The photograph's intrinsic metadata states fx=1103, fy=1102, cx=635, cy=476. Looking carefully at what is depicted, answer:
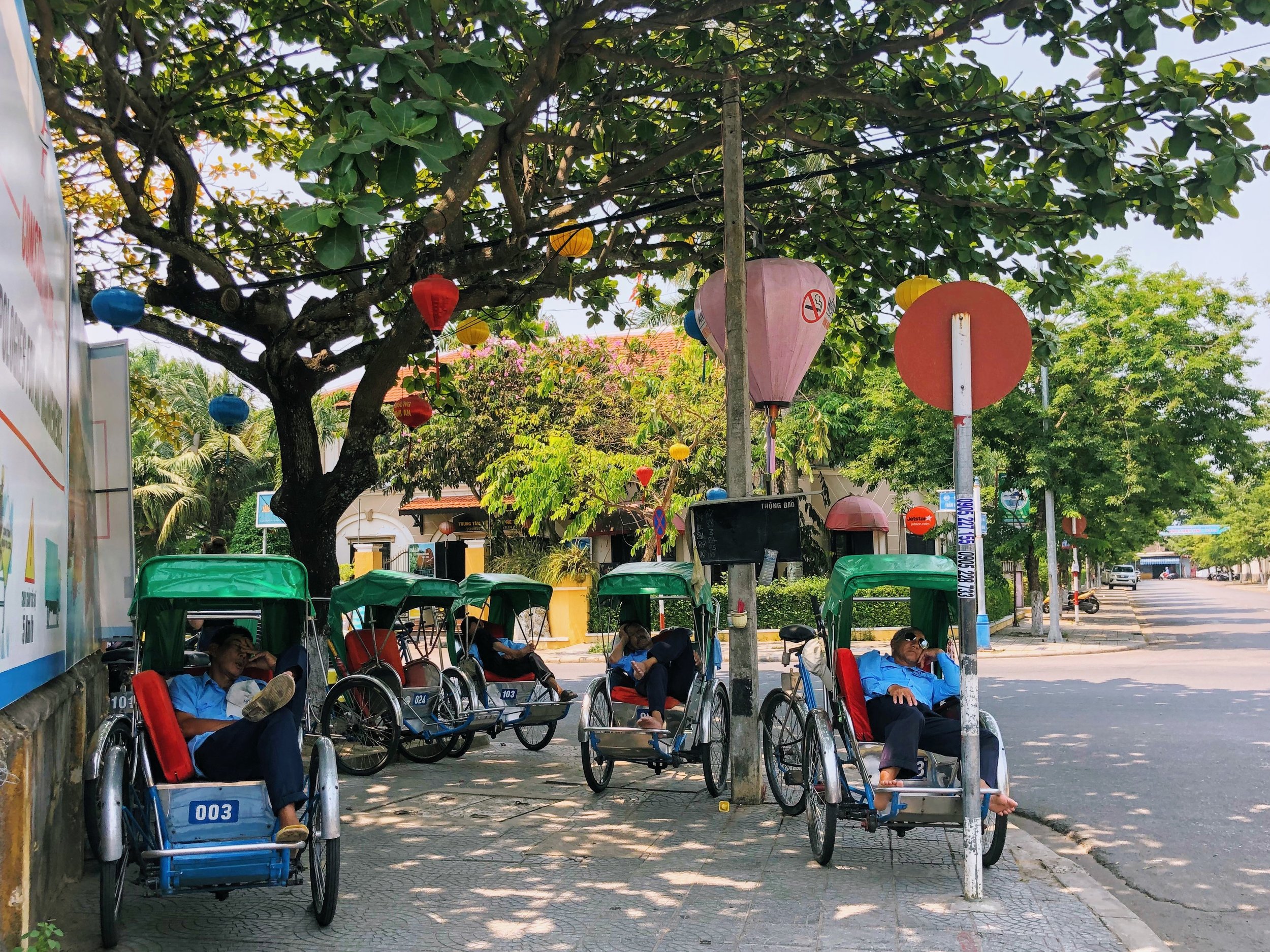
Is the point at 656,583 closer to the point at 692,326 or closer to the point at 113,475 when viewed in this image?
the point at 692,326

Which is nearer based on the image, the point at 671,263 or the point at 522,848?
the point at 522,848

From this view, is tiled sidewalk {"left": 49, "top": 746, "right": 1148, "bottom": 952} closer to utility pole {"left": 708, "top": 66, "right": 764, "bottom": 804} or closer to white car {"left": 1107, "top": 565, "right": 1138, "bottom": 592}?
utility pole {"left": 708, "top": 66, "right": 764, "bottom": 804}

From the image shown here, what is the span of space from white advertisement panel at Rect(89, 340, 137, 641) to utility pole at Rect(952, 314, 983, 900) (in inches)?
233

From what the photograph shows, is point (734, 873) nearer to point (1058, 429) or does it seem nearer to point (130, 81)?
point (130, 81)

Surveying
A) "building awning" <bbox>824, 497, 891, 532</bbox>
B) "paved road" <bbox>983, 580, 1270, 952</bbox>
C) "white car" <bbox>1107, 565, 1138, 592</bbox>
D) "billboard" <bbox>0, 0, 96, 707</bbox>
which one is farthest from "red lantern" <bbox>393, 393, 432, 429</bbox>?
"white car" <bbox>1107, 565, 1138, 592</bbox>

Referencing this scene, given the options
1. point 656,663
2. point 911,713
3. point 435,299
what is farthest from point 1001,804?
point 435,299

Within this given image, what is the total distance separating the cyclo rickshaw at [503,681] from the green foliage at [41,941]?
6013 millimetres

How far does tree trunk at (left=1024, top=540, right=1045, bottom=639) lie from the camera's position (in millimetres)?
27484

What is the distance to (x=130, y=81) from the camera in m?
10.1

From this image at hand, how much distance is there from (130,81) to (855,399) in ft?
73.2

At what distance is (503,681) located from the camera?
11227 millimetres

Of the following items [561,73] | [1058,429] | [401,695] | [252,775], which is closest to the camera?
[252,775]

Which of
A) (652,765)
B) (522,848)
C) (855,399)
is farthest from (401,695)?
(855,399)

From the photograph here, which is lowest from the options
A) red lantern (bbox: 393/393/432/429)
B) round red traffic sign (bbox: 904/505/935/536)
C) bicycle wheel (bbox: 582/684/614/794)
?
bicycle wheel (bbox: 582/684/614/794)
